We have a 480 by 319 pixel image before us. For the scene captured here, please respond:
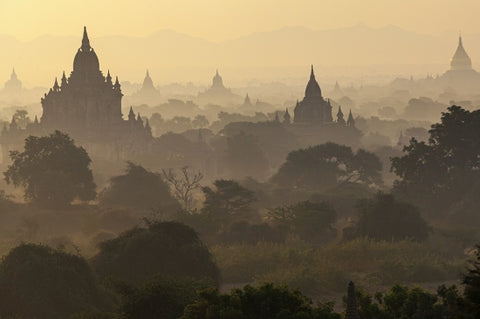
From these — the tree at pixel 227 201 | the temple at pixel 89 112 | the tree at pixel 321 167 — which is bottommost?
the tree at pixel 227 201

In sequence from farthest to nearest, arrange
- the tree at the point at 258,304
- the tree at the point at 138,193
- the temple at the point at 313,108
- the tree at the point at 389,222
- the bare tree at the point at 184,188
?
1. the temple at the point at 313,108
2. the bare tree at the point at 184,188
3. the tree at the point at 138,193
4. the tree at the point at 389,222
5. the tree at the point at 258,304

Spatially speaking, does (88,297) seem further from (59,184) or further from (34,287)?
(59,184)

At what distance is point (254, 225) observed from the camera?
186ft

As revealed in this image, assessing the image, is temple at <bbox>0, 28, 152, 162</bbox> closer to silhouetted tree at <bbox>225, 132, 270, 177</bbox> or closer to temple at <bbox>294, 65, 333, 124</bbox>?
silhouetted tree at <bbox>225, 132, 270, 177</bbox>

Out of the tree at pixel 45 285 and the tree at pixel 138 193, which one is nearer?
the tree at pixel 45 285

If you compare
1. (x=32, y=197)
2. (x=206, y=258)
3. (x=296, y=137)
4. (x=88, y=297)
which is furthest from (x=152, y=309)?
(x=296, y=137)

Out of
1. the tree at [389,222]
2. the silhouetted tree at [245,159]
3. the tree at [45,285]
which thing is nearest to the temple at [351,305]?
the tree at [45,285]

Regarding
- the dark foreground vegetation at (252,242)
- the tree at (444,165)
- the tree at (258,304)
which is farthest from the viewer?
the tree at (444,165)

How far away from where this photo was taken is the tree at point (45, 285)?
35.0 metres

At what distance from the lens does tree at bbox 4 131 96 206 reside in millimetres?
67438

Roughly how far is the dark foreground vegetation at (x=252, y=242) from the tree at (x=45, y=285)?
0.18 feet

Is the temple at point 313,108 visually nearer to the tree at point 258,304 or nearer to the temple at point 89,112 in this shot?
the temple at point 89,112

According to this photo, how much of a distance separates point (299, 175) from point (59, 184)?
A: 78.4ft

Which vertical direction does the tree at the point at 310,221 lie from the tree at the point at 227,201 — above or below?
below
